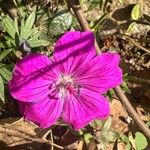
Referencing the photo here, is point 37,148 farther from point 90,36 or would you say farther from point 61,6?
point 90,36

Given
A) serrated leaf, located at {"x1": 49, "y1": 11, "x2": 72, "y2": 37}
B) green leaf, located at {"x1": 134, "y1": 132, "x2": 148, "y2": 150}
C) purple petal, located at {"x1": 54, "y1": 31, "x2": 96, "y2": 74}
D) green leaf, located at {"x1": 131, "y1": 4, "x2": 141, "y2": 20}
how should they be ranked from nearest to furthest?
purple petal, located at {"x1": 54, "y1": 31, "x2": 96, "y2": 74} < serrated leaf, located at {"x1": 49, "y1": 11, "x2": 72, "y2": 37} < green leaf, located at {"x1": 134, "y1": 132, "x2": 148, "y2": 150} < green leaf, located at {"x1": 131, "y1": 4, "x2": 141, "y2": 20}

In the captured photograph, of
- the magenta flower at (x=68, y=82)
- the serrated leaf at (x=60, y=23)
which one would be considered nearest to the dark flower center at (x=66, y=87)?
the magenta flower at (x=68, y=82)

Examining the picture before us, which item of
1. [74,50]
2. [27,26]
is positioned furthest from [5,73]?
[74,50]

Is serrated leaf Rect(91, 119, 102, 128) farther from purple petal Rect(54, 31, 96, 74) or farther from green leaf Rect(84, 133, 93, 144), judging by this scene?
purple petal Rect(54, 31, 96, 74)

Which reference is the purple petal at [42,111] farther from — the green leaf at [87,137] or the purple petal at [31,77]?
the green leaf at [87,137]

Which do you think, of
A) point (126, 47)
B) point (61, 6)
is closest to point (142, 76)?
point (126, 47)

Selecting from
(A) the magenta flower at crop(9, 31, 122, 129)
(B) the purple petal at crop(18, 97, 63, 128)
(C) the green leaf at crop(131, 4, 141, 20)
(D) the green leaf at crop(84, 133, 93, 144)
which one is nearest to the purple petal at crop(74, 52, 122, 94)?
(A) the magenta flower at crop(9, 31, 122, 129)
